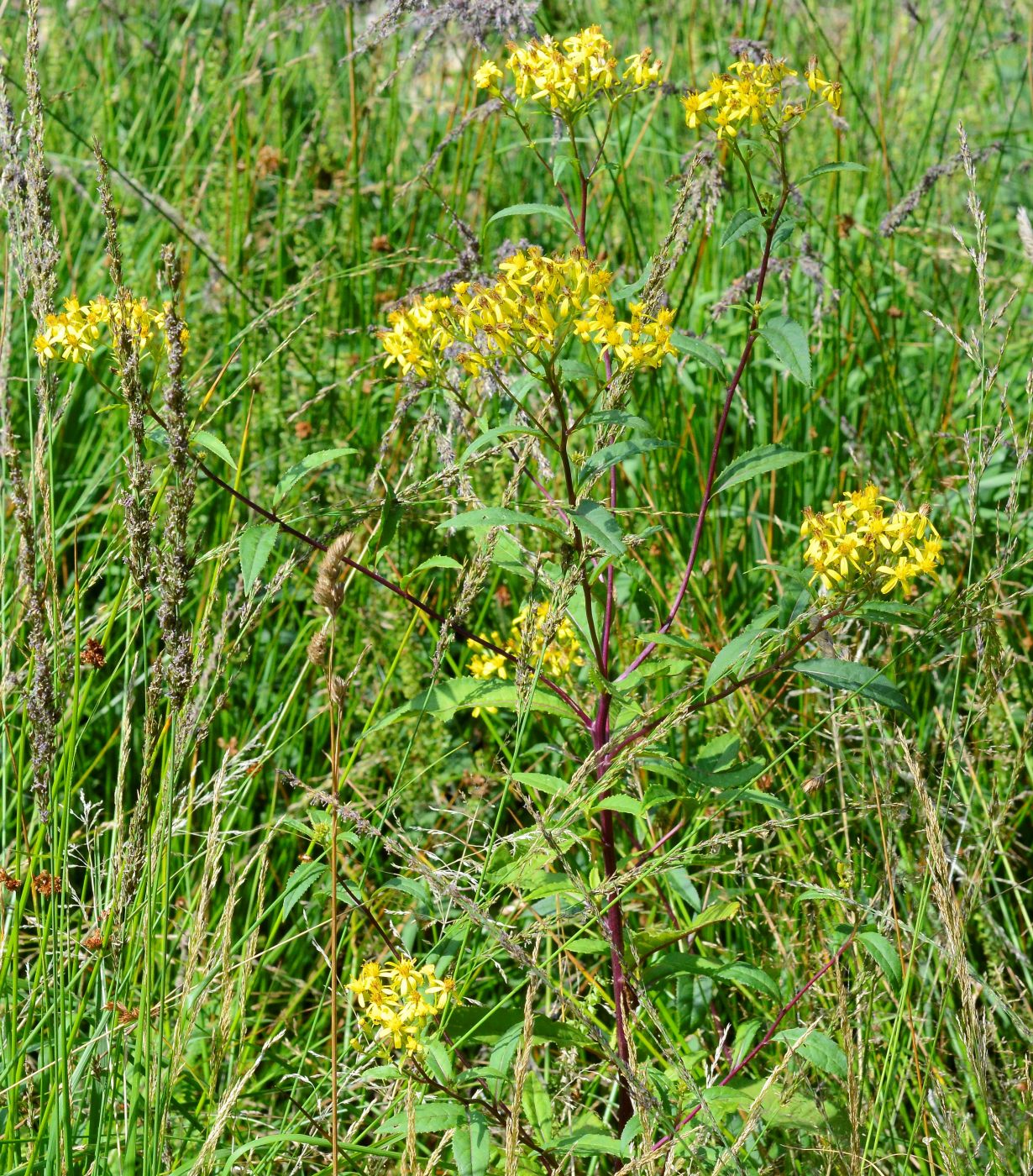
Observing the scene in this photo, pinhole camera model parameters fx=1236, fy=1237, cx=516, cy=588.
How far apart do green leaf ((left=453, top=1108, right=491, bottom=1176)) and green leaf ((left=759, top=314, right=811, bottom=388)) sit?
90 cm

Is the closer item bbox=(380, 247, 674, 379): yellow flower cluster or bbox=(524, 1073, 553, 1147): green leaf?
bbox=(380, 247, 674, 379): yellow flower cluster

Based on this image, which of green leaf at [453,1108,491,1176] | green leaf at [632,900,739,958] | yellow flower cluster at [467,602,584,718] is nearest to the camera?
green leaf at [453,1108,491,1176]

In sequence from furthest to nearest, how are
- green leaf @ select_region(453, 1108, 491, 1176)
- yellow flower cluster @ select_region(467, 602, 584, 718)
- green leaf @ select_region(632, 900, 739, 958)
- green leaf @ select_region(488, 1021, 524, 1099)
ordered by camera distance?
yellow flower cluster @ select_region(467, 602, 584, 718) → green leaf @ select_region(632, 900, 739, 958) → green leaf @ select_region(488, 1021, 524, 1099) → green leaf @ select_region(453, 1108, 491, 1176)

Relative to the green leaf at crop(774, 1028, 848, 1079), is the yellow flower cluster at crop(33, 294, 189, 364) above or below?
above

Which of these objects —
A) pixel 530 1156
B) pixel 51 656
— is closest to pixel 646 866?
pixel 530 1156

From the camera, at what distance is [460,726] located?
8.03 feet

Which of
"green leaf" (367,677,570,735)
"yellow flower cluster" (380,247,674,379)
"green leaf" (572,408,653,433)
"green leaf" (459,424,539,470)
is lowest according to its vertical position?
"green leaf" (367,677,570,735)

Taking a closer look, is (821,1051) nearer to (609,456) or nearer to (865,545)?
(865,545)

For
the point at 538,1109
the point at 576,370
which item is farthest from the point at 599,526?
the point at 538,1109

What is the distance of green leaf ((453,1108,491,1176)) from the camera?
1.30 m

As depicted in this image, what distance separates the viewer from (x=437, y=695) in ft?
5.07

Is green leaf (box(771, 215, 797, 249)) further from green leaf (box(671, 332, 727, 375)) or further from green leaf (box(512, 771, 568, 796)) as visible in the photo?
green leaf (box(512, 771, 568, 796))

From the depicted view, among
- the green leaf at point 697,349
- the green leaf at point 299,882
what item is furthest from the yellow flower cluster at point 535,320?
the green leaf at point 299,882

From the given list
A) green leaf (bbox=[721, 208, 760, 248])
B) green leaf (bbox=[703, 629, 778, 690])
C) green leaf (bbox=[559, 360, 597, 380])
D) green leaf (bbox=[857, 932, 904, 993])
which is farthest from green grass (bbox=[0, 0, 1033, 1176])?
green leaf (bbox=[721, 208, 760, 248])
